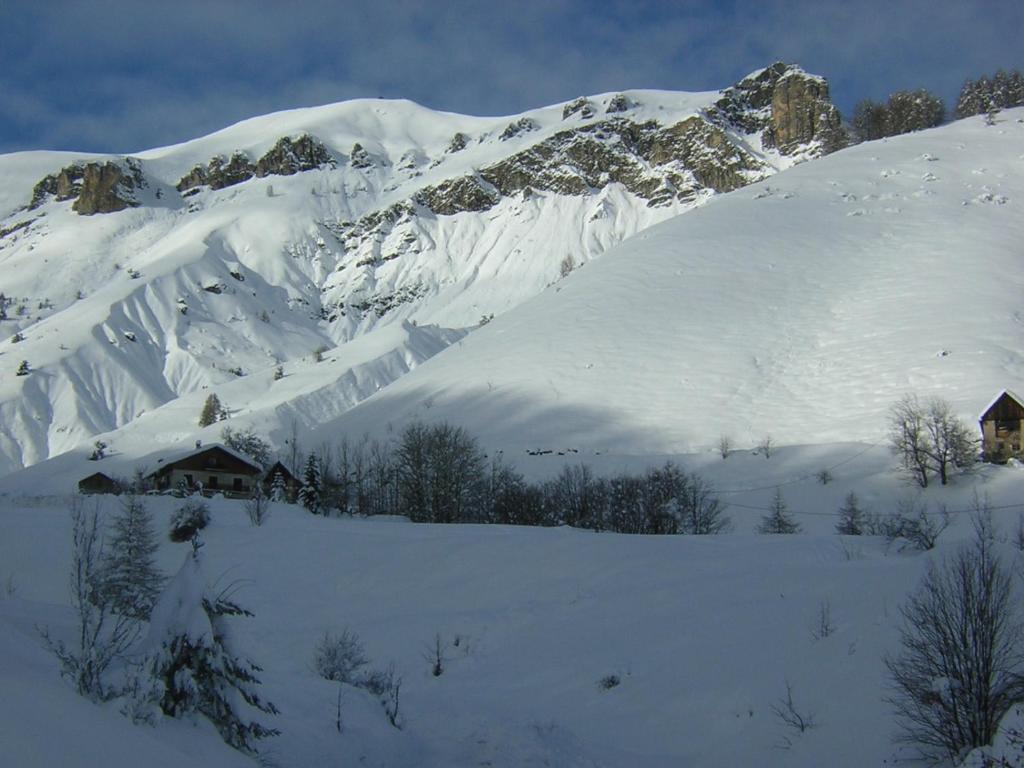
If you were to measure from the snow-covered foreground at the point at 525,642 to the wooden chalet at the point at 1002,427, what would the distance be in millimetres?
9092

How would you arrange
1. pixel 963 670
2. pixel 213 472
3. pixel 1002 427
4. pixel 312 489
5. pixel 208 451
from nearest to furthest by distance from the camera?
pixel 963 670
pixel 1002 427
pixel 312 489
pixel 213 472
pixel 208 451

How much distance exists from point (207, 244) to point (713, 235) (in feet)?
405

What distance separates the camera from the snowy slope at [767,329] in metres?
57.4

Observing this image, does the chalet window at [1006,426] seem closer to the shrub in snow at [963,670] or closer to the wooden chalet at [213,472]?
the shrub in snow at [963,670]

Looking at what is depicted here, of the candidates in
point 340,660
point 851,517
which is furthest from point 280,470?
point 340,660

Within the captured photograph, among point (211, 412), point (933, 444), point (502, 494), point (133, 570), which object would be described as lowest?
point (133, 570)

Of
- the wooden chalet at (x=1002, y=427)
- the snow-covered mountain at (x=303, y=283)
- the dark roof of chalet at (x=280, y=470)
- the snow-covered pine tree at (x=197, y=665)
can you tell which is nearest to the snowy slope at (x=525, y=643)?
the snow-covered pine tree at (x=197, y=665)

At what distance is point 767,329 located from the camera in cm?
6962

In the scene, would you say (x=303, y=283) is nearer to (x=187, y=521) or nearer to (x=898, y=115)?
(x=898, y=115)

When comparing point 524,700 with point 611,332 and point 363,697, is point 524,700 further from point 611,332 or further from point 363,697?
point 611,332

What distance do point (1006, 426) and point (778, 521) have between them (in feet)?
54.4

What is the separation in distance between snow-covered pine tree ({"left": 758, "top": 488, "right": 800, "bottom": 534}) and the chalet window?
13.3 m

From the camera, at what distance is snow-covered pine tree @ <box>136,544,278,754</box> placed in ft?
29.4

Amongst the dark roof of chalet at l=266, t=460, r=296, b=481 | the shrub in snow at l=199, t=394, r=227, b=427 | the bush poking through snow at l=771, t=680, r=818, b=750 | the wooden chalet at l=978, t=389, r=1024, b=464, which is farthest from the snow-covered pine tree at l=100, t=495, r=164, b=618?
the shrub in snow at l=199, t=394, r=227, b=427
